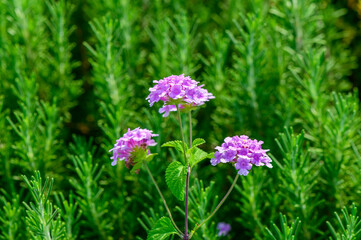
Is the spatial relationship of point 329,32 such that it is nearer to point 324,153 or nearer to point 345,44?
point 345,44

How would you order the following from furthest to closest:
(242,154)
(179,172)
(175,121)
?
(175,121)
(179,172)
(242,154)

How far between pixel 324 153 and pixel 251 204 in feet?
1.47

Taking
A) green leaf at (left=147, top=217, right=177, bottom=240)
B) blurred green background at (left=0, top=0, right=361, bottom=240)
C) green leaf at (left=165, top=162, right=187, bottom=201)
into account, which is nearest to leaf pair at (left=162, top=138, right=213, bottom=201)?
green leaf at (left=165, top=162, right=187, bottom=201)

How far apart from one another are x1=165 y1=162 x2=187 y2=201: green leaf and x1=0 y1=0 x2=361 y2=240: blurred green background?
269mm

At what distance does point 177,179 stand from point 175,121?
750mm

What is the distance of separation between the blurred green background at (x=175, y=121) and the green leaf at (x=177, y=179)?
0.88 ft

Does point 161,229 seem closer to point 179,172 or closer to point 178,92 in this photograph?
point 179,172

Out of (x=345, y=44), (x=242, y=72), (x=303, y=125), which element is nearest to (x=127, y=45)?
(x=242, y=72)

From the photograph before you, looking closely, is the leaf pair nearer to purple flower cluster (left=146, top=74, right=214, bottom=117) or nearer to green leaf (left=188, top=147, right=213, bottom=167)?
green leaf (left=188, top=147, right=213, bottom=167)

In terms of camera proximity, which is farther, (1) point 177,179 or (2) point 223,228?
(2) point 223,228

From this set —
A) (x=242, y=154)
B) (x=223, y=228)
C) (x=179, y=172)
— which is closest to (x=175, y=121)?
(x=223, y=228)

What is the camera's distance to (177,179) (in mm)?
1389

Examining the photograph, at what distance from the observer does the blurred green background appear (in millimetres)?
1832

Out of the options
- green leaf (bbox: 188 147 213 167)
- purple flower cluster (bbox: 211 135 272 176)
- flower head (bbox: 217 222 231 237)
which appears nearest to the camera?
purple flower cluster (bbox: 211 135 272 176)
